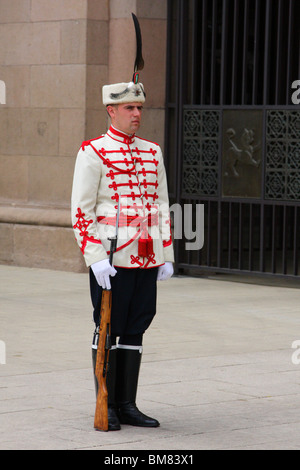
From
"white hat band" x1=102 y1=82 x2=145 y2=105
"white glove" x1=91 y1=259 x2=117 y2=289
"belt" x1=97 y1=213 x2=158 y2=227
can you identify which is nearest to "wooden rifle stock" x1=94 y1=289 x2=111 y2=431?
"white glove" x1=91 y1=259 x2=117 y2=289

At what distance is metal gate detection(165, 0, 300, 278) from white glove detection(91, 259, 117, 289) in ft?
20.3

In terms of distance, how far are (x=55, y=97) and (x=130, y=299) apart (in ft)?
24.8

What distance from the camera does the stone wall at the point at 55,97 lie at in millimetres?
13016

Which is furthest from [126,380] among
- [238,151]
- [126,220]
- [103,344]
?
[238,151]

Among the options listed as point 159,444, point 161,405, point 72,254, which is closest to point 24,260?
point 72,254

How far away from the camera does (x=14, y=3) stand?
1370 cm

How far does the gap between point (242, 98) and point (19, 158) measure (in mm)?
3064

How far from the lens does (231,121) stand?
489 inches

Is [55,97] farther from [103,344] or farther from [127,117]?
[103,344]

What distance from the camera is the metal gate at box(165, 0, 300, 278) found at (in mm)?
11984

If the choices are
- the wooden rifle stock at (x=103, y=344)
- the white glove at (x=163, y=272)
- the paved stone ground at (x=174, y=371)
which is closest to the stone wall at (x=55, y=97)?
A: the paved stone ground at (x=174, y=371)

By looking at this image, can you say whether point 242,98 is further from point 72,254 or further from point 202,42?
point 72,254

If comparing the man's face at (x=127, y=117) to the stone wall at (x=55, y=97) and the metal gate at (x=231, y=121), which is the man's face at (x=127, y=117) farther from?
the stone wall at (x=55, y=97)

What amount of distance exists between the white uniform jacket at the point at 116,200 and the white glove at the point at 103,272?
4cm
